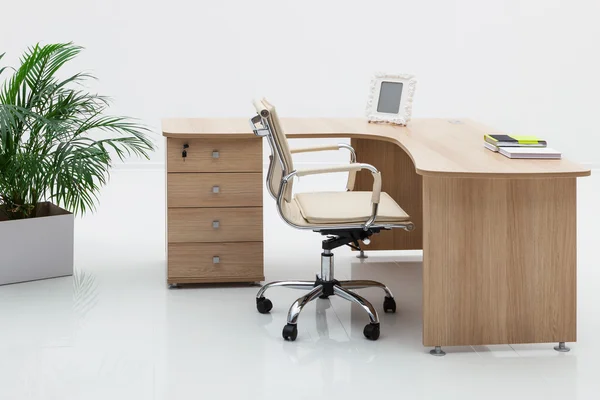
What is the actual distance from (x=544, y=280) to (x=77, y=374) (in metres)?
1.78

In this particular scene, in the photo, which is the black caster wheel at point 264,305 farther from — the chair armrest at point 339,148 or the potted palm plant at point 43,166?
the potted palm plant at point 43,166

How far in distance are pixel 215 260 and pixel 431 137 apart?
1173mm

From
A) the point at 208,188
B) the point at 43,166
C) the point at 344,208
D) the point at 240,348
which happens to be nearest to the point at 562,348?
the point at 344,208

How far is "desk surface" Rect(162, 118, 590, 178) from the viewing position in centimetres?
362

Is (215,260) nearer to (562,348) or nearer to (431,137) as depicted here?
(431,137)

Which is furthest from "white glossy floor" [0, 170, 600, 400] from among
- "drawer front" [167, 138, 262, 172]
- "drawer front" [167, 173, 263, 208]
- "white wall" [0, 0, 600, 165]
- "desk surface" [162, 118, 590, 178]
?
"white wall" [0, 0, 600, 165]

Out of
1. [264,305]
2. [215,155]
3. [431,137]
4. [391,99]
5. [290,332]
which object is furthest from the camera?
[391,99]

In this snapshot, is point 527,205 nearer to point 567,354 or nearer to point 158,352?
point 567,354

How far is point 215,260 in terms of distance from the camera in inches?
188

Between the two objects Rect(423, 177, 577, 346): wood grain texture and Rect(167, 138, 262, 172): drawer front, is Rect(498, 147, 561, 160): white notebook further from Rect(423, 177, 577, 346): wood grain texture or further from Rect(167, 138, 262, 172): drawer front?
Rect(167, 138, 262, 172): drawer front

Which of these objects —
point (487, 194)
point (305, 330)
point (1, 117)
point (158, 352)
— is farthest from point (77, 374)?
point (487, 194)

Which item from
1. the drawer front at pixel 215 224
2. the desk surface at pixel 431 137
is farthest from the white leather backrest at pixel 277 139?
the drawer front at pixel 215 224

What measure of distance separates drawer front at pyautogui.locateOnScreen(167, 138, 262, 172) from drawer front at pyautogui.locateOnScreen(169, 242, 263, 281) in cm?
37

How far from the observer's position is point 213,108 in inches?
332
